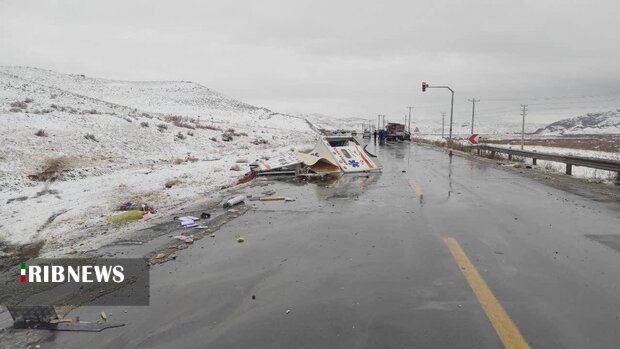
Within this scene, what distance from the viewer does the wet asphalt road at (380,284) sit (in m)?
3.39

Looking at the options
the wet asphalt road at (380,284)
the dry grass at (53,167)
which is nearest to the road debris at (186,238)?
the wet asphalt road at (380,284)

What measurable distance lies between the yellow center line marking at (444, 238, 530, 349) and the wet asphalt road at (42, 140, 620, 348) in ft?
0.21

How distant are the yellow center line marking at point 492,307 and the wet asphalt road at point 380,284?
64 mm

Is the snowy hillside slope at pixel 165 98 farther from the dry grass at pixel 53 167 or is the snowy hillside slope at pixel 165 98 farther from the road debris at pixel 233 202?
the road debris at pixel 233 202

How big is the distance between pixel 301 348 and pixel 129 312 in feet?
6.26

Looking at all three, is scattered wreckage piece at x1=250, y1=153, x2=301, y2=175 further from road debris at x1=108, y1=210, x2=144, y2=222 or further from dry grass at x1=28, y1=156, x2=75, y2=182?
dry grass at x1=28, y1=156, x2=75, y2=182

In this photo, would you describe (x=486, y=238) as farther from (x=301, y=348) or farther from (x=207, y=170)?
(x=207, y=170)

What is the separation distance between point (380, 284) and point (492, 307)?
1.16 m

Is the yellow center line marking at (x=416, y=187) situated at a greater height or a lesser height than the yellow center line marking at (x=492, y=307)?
greater

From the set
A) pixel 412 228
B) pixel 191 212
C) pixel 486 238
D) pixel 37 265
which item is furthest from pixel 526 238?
pixel 37 265

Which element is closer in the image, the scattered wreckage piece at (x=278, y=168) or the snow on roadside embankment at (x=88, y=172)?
the snow on roadside embankment at (x=88, y=172)

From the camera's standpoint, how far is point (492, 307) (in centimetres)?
381

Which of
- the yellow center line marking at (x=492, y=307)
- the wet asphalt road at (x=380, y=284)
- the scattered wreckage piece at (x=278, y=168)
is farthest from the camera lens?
the scattered wreckage piece at (x=278, y=168)

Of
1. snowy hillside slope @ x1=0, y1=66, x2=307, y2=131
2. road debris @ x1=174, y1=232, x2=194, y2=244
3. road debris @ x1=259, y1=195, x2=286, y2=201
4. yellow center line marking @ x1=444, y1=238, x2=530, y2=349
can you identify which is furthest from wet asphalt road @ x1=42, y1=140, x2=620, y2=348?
snowy hillside slope @ x1=0, y1=66, x2=307, y2=131
